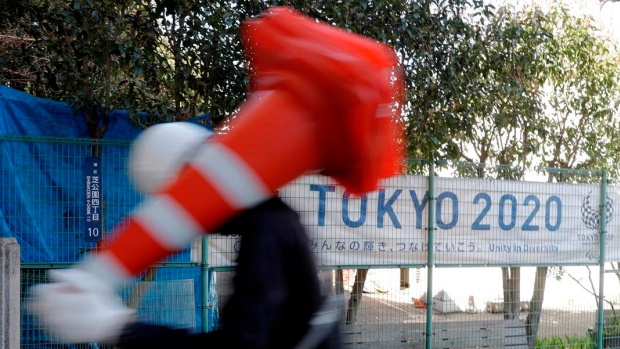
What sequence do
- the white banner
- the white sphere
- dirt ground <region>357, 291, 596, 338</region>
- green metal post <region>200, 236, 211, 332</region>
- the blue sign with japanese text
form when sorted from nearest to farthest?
the white sphere → the blue sign with japanese text → green metal post <region>200, 236, 211, 332</region> → the white banner → dirt ground <region>357, 291, 596, 338</region>

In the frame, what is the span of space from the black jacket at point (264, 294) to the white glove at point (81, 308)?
0.07m

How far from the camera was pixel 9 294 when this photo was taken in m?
5.21

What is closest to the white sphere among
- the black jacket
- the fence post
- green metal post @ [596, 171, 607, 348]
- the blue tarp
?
the black jacket

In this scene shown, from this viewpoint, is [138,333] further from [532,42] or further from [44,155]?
[532,42]

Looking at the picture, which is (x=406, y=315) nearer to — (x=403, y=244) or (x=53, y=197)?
Result: (x=403, y=244)

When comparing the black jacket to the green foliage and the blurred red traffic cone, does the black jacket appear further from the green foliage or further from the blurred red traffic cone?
the green foliage

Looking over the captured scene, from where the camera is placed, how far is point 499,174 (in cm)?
803

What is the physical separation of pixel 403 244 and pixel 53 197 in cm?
323

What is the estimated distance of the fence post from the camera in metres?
5.15

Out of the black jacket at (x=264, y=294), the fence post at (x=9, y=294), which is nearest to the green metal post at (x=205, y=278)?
the fence post at (x=9, y=294)

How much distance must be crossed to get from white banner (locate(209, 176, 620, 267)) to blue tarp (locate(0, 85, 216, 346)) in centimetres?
87

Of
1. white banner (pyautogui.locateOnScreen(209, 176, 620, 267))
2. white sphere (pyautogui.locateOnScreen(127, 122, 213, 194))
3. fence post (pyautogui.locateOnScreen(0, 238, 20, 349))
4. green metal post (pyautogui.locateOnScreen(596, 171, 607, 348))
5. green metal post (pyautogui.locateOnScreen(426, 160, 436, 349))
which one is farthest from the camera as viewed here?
green metal post (pyautogui.locateOnScreen(596, 171, 607, 348))

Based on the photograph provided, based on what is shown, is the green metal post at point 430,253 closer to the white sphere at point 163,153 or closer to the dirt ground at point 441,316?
the dirt ground at point 441,316

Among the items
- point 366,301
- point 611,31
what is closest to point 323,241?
point 366,301
